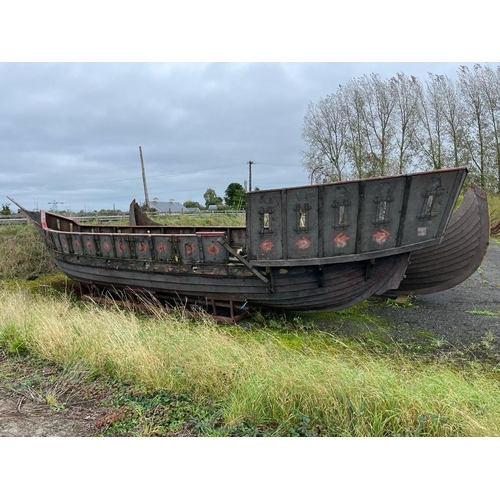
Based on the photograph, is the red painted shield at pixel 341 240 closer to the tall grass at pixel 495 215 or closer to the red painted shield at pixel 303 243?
the red painted shield at pixel 303 243

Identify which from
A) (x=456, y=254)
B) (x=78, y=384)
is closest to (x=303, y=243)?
(x=456, y=254)

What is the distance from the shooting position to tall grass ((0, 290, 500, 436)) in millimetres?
2666

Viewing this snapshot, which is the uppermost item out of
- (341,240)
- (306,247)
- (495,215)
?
(341,240)

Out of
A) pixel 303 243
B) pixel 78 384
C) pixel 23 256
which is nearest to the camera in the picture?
pixel 78 384

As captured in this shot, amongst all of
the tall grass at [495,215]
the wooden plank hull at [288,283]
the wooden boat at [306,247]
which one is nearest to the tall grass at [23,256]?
the wooden boat at [306,247]

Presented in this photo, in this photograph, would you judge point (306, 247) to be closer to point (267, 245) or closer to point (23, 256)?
point (267, 245)

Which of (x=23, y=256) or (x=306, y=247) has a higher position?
(x=306, y=247)

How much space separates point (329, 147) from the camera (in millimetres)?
18562

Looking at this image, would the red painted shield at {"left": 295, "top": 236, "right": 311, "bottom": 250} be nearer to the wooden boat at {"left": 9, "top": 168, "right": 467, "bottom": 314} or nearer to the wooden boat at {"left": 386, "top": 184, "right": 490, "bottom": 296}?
the wooden boat at {"left": 9, "top": 168, "right": 467, "bottom": 314}

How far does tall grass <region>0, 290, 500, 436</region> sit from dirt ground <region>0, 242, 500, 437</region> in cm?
29

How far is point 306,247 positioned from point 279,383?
9.65ft

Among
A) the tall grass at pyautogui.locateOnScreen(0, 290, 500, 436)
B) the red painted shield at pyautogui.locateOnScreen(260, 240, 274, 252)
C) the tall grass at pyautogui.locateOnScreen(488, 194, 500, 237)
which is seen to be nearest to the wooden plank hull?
the red painted shield at pyautogui.locateOnScreen(260, 240, 274, 252)

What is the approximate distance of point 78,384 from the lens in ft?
11.7

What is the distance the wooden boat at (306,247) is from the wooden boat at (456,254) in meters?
1.55
